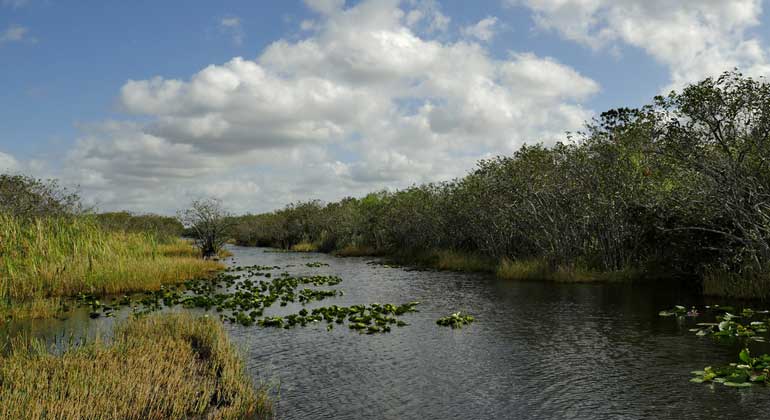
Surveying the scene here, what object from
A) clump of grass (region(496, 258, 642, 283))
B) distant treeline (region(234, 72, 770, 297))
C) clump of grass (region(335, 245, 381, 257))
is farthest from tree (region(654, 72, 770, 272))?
clump of grass (region(335, 245, 381, 257))

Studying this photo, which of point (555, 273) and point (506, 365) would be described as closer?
point (506, 365)

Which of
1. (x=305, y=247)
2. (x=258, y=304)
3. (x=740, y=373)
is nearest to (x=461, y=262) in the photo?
(x=258, y=304)

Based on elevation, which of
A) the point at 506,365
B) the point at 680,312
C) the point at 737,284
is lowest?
the point at 506,365

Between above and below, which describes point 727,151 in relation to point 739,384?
above

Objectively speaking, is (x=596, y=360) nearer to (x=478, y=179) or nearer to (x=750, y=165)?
(x=750, y=165)

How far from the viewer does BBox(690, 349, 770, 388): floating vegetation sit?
46.3 ft

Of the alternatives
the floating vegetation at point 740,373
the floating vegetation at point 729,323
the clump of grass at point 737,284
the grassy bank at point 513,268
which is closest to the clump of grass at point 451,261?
the grassy bank at point 513,268

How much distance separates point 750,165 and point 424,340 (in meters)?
19.5

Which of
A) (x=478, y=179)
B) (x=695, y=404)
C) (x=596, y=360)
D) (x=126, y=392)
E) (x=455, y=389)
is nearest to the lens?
(x=126, y=392)

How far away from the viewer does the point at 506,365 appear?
17125mm

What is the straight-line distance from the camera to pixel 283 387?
15.0m

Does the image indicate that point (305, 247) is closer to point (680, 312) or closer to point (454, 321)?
point (454, 321)

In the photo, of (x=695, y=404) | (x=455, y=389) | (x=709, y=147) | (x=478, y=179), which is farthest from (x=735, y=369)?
(x=478, y=179)

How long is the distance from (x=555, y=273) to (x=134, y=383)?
32.4 m
